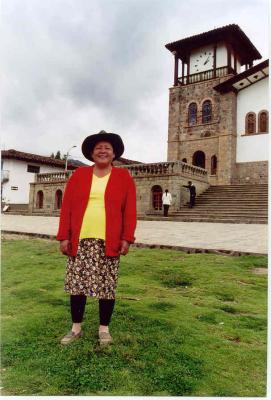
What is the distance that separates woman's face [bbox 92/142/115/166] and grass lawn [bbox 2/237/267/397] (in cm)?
161

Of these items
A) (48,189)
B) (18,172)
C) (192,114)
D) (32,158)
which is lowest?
(48,189)

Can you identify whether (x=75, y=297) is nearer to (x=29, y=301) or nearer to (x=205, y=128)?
(x=29, y=301)

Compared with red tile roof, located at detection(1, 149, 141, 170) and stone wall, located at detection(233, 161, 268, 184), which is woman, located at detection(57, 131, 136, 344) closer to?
stone wall, located at detection(233, 161, 268, 184)

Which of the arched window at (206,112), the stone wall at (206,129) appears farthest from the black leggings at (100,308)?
the arched window at (206,112)

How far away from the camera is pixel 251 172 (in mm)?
27969

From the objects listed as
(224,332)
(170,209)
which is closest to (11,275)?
(224,332)

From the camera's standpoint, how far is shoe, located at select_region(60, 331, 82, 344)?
347 cm

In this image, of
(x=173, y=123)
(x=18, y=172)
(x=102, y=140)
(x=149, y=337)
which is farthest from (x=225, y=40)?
(x=149, y=337)

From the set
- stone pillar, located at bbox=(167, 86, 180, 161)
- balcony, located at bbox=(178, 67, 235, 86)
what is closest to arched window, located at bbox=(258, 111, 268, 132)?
balcony, located at bbox=(178, 67, 235, 86)

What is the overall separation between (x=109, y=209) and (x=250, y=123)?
26.6 m

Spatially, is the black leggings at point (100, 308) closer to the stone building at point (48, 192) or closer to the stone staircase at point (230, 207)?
the stone staircase at point (230, 207)

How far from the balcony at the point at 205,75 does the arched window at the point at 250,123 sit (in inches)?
150

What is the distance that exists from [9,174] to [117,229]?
3883 cm

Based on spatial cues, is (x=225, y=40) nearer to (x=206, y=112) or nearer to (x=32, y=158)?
(x=206, y=112)
